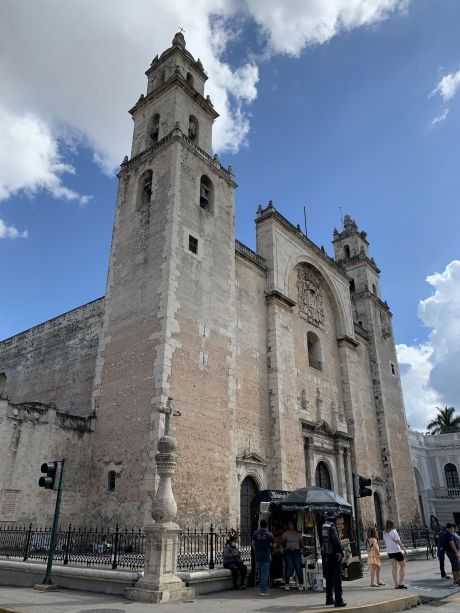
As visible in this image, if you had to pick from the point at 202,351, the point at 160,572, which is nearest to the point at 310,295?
the point at 202,351

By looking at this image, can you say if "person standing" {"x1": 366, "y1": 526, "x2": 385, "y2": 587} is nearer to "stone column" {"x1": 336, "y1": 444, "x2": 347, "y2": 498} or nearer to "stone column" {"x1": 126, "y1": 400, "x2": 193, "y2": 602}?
"stone column" {"x1": 126, "y1": 400, "x2": 193, "y2": 602}

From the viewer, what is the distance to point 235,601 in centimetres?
795

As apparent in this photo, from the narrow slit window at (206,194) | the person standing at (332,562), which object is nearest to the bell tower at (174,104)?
the narrow slit window at (206,194)

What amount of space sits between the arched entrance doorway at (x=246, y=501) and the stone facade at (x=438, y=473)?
73.5 feet

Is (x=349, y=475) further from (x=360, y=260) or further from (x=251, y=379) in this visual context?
(x=360, y=260)

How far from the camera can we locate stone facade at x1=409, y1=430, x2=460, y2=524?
35312mm

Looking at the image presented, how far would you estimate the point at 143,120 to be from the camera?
23281 mm

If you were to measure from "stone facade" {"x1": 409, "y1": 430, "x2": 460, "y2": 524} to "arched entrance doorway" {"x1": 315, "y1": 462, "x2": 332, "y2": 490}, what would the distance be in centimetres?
1618

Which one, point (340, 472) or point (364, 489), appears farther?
point (340, 472)

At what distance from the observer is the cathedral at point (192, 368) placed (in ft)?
49.8

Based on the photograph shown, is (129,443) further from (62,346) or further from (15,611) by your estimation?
(62,346)

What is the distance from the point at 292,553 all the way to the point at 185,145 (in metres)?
16.2

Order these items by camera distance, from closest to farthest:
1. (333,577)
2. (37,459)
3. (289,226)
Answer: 1. (333,577)
2. (37,459)
3. (289,226)

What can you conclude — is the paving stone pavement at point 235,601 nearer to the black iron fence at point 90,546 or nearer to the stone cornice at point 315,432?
the black iron fence at point 90,546
